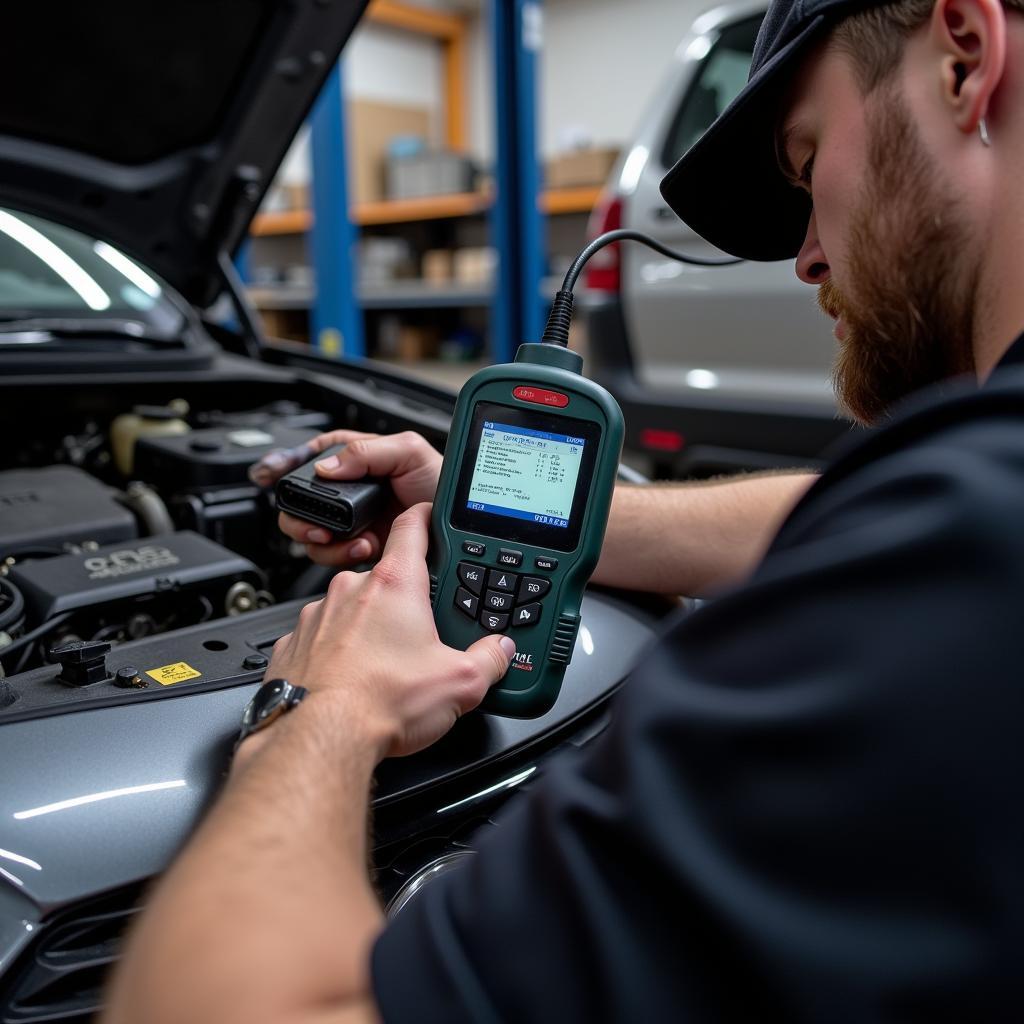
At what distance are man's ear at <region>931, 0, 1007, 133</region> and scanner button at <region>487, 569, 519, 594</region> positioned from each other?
0.42 m

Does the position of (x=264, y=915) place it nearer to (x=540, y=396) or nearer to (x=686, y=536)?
(x=540, y=396)

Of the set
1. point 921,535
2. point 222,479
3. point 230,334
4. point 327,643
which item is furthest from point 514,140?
point 921,535

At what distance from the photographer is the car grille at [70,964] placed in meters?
0.54

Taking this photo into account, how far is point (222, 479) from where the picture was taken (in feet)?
3.74

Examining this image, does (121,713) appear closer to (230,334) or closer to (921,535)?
(921,535)

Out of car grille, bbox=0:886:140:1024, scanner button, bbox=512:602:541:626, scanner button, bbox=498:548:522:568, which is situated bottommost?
car grille, bbox=0:886:140:1024

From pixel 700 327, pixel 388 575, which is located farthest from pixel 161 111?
pixel 700 327

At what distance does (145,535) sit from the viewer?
3.66 ft

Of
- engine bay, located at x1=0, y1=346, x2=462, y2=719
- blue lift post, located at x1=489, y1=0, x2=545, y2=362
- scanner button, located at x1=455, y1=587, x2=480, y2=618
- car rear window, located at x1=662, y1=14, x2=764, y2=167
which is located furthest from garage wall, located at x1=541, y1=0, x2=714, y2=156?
scanner button, located at x1=455, y1=587, x2=480, y2=618

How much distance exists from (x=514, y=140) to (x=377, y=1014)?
3.73 meters

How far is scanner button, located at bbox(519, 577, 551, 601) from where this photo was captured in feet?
2.45

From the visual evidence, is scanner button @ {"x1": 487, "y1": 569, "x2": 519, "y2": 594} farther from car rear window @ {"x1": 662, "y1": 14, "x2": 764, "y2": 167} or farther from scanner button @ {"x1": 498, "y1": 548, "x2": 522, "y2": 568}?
car rear window @ {"x1": 662, "y1": 14, "x2": 764, "y2": 167}

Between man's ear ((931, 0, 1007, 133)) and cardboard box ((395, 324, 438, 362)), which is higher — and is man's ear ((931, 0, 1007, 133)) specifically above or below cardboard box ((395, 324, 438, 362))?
above

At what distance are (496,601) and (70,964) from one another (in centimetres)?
36
